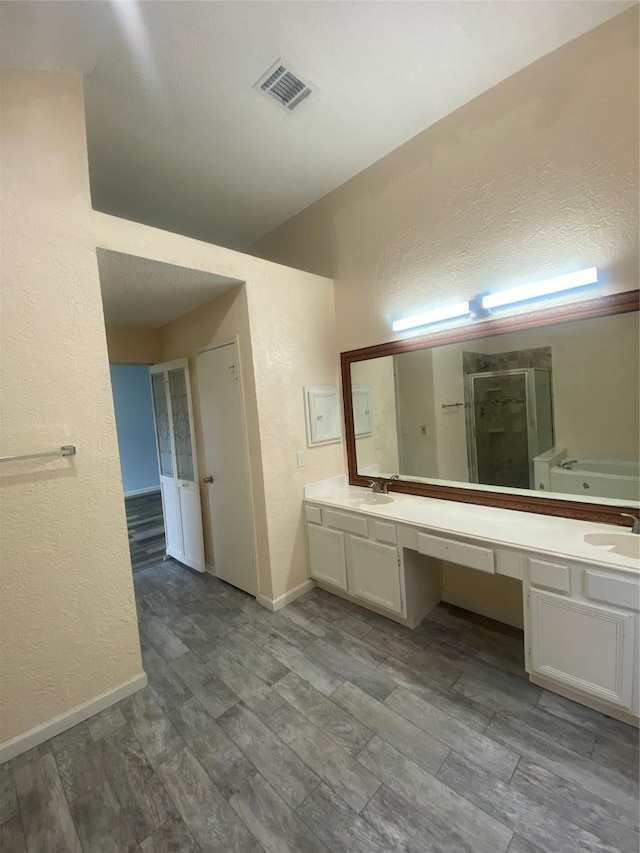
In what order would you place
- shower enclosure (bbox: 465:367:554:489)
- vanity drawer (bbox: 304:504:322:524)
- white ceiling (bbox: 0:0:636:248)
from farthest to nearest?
1. vanity drawer (bbox: 304:504:322:524)
2. shower enclosure (bbox: 465:367:554:489)
3. white ceiling (bbox: 0:0:636:248)

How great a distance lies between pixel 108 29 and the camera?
5.16ft

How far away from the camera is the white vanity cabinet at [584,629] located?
146cm

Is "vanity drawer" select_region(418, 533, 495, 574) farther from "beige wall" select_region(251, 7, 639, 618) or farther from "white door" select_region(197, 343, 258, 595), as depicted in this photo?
"white door" select_region(197, 343, 258, 595)

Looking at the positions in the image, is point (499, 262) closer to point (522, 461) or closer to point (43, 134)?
point (522, 461)

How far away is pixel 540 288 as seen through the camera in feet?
6.28

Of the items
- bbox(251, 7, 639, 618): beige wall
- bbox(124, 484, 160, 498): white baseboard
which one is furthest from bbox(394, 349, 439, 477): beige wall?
bbox(124, 484, 160, 498): white baseboard

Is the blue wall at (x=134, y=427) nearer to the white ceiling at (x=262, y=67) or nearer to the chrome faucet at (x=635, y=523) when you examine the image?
the white ceiling at (x=262, y=67)

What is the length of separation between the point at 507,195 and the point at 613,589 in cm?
209

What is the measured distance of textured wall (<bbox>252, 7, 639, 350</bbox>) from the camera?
1695 mm

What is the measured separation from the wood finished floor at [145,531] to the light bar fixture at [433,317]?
3.23 meters

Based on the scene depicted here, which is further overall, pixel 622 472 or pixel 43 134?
pixel 622 472

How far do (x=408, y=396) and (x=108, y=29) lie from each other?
2.50 meters

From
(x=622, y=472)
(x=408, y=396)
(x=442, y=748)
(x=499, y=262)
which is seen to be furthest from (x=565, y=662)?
(x=499, y=262)

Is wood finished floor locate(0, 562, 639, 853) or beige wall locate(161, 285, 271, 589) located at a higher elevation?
beige wall locate(161, 285, 271, 589)
